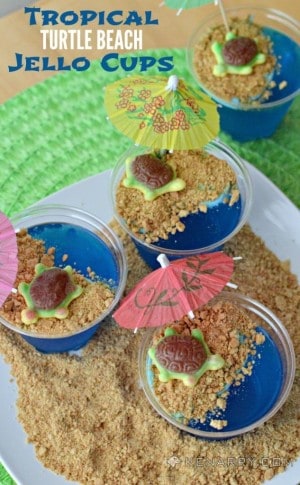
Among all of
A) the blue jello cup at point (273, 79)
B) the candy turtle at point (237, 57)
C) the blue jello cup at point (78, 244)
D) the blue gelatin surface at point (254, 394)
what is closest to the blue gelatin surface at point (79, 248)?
the blue jello cup at point (78, 244)

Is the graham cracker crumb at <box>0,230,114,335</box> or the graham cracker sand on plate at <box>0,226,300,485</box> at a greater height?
the graham cracker crumb at <box>0,230,114,335</box>

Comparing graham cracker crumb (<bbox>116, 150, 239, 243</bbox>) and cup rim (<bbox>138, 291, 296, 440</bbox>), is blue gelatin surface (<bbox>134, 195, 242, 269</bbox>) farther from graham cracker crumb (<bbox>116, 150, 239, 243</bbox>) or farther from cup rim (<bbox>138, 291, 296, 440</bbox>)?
cup rim (<bbox>138, 291, 296, 440</bbox>)

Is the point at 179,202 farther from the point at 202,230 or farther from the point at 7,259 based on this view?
the point at 7,259

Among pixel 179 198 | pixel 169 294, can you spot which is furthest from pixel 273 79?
pixel 169 294

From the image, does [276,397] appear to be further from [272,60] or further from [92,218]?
[272,60]

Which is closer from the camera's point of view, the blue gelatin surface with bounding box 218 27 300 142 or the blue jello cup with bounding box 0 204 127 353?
the blue jello cup with bounding box 0 204 127 353

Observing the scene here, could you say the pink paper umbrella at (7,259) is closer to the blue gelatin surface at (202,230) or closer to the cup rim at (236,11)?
the blue gelatin surface at (202,230)

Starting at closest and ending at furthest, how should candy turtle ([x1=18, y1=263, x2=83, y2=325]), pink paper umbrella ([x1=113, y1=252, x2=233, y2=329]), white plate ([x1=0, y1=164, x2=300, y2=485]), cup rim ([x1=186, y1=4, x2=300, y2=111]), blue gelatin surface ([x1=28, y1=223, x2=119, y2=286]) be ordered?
pink paper umbrella ([x1=113, y1=252, x2=233, y2=329]) < candy turtle ([x1=18, y1=263, x2=83, y2=325]) < blue gelatin surface ([x1=28, y1=223, x2=119, y2=286]) < white plate ([x1=0, y1=164, x2=300, y2=485]) < cup rim ([x1=186, y1=4, x2=300, y2=111])

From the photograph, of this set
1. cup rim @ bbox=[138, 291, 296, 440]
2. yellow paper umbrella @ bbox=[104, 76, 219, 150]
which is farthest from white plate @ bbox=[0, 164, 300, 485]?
yellow paper umbrella @ bbox=[104, 76, 219, 150]
